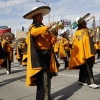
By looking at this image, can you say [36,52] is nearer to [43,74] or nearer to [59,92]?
[43,74]

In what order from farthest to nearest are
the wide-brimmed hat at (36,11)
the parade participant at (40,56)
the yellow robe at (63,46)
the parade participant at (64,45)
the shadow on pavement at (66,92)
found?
the yellow robe at (63,46)
the parade participant at (64,45)
the shadow on pavement at (66,92)
the wide-brimmed hat at (36,11)
the parade participant at (40,56)

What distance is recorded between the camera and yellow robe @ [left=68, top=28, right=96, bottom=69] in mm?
6304

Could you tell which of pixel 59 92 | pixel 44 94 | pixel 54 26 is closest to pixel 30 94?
pixel 59 92

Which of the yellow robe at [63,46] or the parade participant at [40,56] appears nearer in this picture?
the parade participant at [40,56]

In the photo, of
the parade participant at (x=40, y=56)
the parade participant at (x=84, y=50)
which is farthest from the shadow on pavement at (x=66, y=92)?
the parade participant at (x=40, y=56)

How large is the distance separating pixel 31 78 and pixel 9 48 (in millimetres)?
6092

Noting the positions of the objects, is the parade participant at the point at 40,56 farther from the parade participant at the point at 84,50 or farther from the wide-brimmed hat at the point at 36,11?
the parade participant at the point at 84,50

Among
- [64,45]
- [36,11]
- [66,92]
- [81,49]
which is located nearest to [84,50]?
[81,49]

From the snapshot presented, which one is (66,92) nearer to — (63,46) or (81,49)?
(81,49)

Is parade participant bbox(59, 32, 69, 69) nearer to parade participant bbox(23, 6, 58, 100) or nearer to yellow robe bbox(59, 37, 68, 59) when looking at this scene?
yellow robe bbox(59, 37, 68, 59)

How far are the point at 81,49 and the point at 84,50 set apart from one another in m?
0.09

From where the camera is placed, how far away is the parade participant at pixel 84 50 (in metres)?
6.28

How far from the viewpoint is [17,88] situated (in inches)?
268

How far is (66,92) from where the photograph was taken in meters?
5.93
